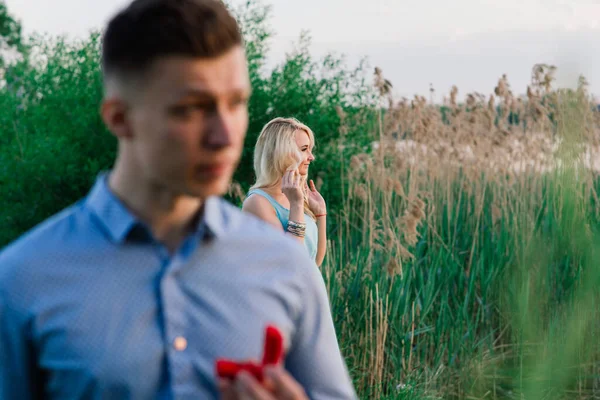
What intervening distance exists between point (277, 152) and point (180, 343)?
8.79 ft

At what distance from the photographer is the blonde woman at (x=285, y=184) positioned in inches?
144

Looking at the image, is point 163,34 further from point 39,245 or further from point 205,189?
point 39,245

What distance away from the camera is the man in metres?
1.15

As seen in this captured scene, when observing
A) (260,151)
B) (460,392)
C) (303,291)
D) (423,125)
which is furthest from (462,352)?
A: (303,291)

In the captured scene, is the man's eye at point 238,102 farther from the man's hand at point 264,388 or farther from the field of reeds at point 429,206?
the field of reeds at point 429,206

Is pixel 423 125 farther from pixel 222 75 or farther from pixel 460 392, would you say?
pixel 222 75

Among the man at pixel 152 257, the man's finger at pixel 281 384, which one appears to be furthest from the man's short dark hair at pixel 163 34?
the man's finger at pixel 281 384

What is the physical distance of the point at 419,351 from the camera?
4562 millimetres

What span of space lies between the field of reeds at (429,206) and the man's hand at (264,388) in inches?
103

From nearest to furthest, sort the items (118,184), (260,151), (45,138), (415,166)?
(118,184) → (260,151) → (415,166) → (45,138)

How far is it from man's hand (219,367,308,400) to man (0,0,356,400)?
17 centimetres

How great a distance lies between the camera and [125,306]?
118 cm

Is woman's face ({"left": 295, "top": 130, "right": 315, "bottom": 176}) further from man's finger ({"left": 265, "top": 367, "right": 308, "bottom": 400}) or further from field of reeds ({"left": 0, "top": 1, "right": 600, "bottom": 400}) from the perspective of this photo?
man's finger ({"left": 265, "top": 367, "right": 308, "bottom": 400})

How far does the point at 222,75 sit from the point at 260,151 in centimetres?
277
